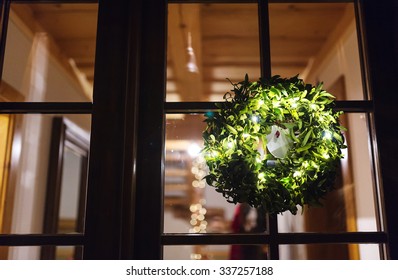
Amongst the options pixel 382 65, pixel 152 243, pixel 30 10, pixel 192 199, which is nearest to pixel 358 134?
pixel 382 65

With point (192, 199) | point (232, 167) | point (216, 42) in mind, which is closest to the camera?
point (232, 167)

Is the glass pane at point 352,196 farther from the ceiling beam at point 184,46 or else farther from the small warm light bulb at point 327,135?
the ceiling beam at point 184,46

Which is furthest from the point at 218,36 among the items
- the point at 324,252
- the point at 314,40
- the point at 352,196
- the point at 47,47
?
the point at 324,252

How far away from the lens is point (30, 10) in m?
1.61

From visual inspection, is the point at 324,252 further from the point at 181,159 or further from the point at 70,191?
the point at 70,191

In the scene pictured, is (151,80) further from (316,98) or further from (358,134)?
(358,134)

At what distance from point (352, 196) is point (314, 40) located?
2.64ft

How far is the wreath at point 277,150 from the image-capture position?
1053 mm

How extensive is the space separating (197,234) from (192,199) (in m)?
1.27

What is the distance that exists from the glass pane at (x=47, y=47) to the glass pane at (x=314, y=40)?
2.55 feet

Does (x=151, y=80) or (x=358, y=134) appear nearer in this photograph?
(x=151, y=80)

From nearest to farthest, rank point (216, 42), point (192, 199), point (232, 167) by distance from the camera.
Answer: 1. point (232, 167)
2. point (216, 42)
3. point (192, 199)

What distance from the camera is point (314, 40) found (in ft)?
6.20

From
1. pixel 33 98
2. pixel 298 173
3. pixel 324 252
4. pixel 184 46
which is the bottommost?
pixel 324 252
